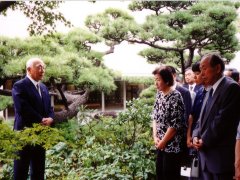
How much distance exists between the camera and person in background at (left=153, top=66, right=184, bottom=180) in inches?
119

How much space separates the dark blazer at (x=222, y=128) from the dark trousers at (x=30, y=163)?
1.74 m

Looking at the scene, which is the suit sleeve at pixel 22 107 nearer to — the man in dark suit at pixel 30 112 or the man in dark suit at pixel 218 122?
the man in dark suit at pixel 30 112

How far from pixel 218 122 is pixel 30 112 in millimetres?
1843

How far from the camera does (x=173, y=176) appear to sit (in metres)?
3.01

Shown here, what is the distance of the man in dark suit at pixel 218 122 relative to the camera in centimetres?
242

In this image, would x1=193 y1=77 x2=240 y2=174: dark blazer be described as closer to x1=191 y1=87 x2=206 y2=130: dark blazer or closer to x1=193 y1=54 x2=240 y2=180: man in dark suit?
x1=193 y1=54 x2=240 y2=180: man in dark suit

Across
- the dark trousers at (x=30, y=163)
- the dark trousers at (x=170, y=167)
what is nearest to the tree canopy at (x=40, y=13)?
the dark trousers at (x=30, y=163)

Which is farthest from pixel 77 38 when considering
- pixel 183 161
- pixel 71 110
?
pixel 183 161

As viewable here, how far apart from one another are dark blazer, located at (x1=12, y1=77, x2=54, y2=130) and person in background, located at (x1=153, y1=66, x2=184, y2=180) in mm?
1252

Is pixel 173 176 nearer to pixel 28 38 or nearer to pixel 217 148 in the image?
pixel 217 148

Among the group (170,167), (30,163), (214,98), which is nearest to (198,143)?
(214,98)

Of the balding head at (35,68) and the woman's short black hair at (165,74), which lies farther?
the balding head at (35,68)

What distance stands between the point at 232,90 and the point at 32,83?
78.7 inches

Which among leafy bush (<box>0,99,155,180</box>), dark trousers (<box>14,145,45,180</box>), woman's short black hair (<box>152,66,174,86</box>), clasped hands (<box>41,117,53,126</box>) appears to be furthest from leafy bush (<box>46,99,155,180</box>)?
woman's short black hair (<box>152,66,174,86</box>)
